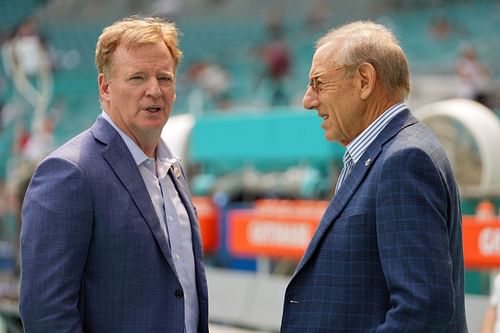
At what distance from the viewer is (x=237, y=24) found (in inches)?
741

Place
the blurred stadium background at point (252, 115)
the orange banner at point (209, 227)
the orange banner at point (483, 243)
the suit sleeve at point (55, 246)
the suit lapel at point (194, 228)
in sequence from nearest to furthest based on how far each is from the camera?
the suit sleeve at point (55, 246) < the suit lapel at point (194, 228) < the orange banner at point (483, 243) < the blurred stadium background at point (252, 115) < the orange banner at point (209, 227)

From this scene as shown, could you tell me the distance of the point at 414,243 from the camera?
194 cm

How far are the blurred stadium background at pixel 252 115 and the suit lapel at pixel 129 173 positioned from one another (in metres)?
0.77

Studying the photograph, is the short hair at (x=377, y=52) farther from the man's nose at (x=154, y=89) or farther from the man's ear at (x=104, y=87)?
the man's ear at (x=104, y=87)

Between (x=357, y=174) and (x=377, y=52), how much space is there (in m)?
0.30

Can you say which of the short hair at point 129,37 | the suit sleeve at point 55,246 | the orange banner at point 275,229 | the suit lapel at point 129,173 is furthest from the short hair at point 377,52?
the orange banner at point 275,229

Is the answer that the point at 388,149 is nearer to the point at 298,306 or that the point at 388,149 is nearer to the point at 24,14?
the point at 298,306

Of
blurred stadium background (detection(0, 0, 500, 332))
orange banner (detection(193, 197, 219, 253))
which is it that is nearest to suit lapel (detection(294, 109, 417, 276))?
blurred stadium background (detection(0, 0, 500, 332))

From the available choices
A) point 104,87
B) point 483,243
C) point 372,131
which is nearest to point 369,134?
point 372,131

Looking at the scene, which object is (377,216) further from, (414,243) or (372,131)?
(372,131)

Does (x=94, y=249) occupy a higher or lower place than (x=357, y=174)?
lower

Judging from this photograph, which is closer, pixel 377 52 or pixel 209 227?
pixel 377 52

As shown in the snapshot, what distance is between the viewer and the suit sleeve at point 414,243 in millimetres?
1923

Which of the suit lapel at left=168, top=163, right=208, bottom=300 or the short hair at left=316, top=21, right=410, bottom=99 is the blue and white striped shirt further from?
the suit lapel at left=168, top=163, right=208, bottom=300
